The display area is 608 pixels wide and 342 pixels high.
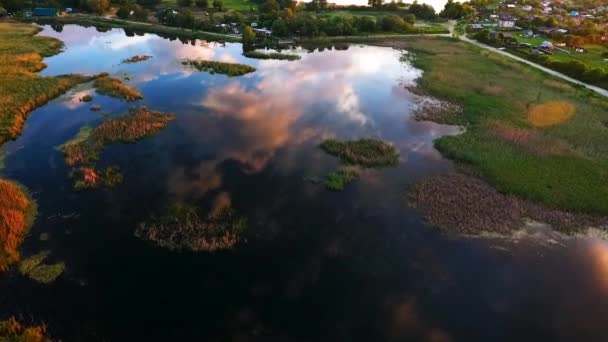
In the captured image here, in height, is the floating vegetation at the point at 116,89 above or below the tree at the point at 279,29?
below

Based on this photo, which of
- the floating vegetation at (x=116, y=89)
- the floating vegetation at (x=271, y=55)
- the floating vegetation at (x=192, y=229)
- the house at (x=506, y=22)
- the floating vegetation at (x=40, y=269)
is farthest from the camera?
the house at (x=506, y=22)

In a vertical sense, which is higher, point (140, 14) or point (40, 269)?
point (140, 14)

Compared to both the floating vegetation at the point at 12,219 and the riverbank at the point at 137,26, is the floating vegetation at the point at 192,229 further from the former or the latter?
the riverbank at the point at 137,26

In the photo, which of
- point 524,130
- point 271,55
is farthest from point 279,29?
point 524,130

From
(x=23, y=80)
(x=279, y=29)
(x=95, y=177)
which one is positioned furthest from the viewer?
(x=279, y=29)

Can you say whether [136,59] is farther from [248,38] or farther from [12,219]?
[12,219]

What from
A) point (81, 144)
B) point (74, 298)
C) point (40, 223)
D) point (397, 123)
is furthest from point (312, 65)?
point (74, 298)

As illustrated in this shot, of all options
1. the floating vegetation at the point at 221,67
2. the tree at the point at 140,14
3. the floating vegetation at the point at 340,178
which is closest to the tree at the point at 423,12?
the floating vegetation at the point at 221,67

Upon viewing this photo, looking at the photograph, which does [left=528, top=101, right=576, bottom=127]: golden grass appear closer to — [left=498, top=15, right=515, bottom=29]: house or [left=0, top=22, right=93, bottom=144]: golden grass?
[left=0, top=22, right=93, bottom=144]: golden grass
